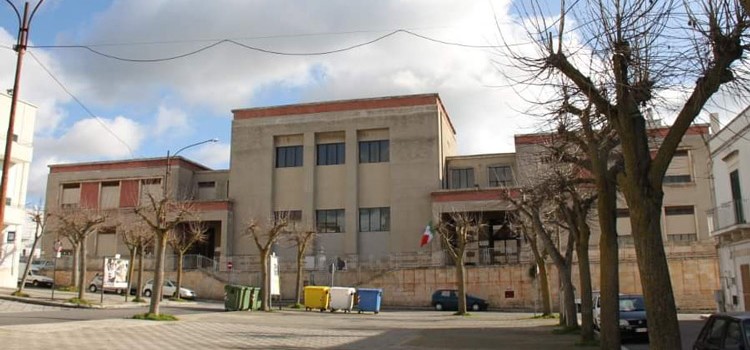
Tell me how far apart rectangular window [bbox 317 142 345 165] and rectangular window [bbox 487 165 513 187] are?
12.6m

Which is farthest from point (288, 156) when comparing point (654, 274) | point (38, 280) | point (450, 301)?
point (654, 274)

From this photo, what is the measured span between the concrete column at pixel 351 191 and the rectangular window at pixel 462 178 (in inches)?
322

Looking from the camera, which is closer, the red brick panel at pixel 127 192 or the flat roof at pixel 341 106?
the flat roof at pixel 341 106

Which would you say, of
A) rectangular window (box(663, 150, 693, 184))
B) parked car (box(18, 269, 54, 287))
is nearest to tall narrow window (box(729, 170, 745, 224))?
rectangular window (box(663, 150, 693, 184))

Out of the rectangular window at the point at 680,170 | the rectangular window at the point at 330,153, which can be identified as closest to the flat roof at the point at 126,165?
the rectangular window at the point at 330,153

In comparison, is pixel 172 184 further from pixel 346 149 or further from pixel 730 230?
pixel 730 230

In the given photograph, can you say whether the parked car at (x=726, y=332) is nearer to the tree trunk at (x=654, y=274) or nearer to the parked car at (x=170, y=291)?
the tree trunk at (x=654, y=274)

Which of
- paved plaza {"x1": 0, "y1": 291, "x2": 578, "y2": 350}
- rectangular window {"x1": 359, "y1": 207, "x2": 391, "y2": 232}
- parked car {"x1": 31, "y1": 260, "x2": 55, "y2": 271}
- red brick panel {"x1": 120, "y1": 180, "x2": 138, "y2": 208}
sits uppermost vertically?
red brick panel {"x1": 120, "y1": 180, "x2": 138, "y2": 208}

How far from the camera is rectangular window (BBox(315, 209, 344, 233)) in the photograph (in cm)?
5278

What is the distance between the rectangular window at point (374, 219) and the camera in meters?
51.7

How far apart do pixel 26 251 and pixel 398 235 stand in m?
32.5

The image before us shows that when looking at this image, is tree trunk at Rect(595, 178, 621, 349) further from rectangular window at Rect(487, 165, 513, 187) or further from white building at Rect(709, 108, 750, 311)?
rectangular window at Rect(487, 165, 513, 187)

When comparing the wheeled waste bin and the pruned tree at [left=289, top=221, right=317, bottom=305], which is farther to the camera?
the pruned tree at [left=289, top=221, right=317, bottom=305]

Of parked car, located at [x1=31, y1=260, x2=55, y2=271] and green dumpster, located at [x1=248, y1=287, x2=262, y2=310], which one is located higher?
parked car, located at [x1=31, y1=260, x2=55, y2=271]
